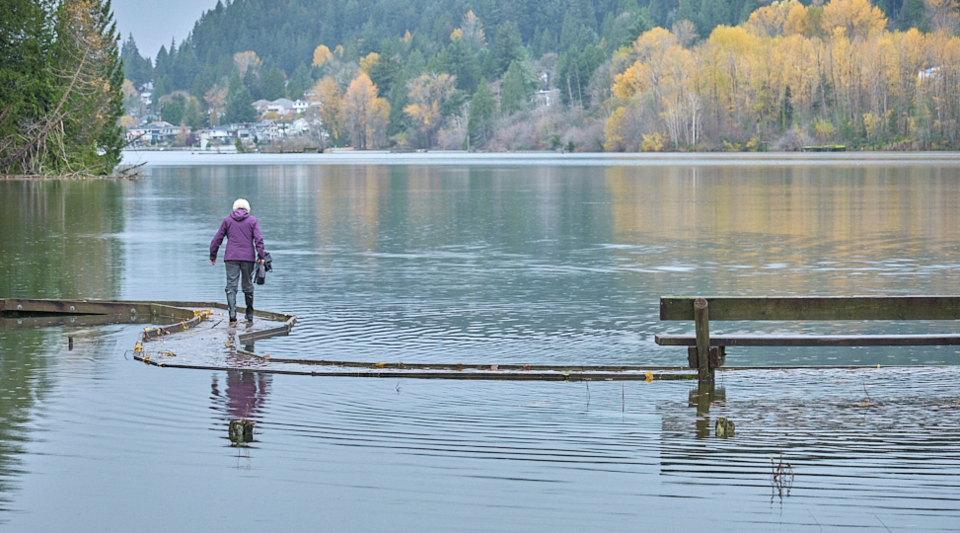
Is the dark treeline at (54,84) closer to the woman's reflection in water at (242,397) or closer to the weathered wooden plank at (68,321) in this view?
the weathered wooden plank at (68,321)

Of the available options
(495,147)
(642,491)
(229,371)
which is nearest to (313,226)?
(229,371)

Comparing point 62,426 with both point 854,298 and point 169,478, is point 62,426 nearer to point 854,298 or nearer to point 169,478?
→ point 169,478

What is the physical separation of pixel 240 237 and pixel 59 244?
58.2ft

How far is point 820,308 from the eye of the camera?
43.4 feet

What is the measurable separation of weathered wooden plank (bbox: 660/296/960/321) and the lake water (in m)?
0.82

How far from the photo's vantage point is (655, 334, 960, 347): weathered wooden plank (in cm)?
1322

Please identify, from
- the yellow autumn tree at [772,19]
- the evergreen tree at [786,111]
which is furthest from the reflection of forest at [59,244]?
the yellow autumn tree at [772,19]

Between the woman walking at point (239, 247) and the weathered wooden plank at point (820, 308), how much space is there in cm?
681

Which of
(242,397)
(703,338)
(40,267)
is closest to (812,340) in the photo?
(703,338)

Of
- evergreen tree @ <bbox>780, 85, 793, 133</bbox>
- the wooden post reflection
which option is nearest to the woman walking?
the wooden post reflection

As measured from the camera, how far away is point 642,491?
30.2ft

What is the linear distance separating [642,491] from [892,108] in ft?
433

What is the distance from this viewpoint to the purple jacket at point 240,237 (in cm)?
1698

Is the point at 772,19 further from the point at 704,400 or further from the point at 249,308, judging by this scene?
the point at 704,400
